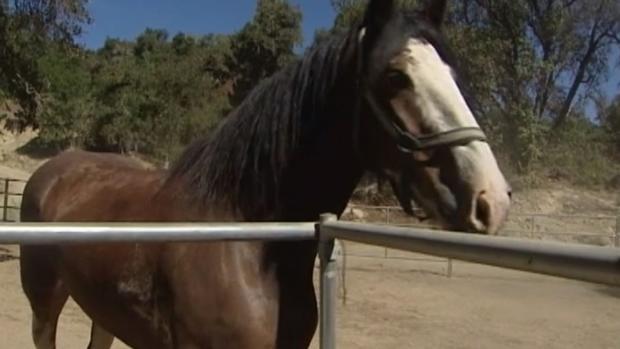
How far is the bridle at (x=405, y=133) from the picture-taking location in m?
1.64

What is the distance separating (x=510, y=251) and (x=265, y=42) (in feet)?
85.5

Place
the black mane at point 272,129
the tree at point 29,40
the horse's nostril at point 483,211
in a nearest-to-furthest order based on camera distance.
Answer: the horse's nostril at point 483,211 → the black mane at point 272,129 → the tree at point 29,40

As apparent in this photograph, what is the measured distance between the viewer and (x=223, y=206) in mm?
2119

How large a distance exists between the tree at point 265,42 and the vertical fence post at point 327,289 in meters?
24.1

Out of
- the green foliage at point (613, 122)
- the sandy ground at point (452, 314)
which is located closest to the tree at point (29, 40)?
the sandy ground at point (452, 314)

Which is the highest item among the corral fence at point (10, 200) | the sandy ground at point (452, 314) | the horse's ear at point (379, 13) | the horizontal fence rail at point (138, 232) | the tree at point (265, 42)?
the tree at point (265, 42)

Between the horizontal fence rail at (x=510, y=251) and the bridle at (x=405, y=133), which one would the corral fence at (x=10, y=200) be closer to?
the bridle at (x=405, y=133)

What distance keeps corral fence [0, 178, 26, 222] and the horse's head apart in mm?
12527

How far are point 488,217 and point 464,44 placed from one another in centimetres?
1843

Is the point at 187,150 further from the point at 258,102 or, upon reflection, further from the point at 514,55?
the point at 514,55

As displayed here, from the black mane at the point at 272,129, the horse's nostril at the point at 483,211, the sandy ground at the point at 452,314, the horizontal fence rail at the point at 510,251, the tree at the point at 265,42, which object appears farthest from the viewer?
the tree at the point at 265,42

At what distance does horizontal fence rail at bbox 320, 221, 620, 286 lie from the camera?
0.80 meters

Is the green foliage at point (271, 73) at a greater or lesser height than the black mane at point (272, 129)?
greater

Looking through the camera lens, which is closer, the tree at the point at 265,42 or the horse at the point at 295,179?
the horse at the point at 295,179
